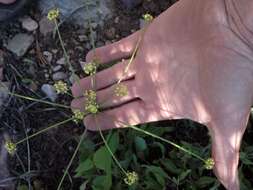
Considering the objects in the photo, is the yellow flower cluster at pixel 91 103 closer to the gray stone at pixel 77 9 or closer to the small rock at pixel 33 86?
the small rock at pixel 33 86

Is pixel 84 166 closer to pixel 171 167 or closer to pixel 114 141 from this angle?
pixel 114 141

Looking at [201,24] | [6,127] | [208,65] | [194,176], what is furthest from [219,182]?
[6,127]

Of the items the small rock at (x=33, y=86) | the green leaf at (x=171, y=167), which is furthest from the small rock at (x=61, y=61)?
the green leaf at (x=171, y=167)

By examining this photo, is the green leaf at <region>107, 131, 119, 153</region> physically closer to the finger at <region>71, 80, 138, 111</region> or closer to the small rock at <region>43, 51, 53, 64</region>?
the finger at <region>71, 80, 138, 111</region>

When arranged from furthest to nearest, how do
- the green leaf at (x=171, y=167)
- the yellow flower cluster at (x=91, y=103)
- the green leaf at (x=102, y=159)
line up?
the green leaf at (x=171, y=167)
the green leaf at (x=102, y=159)
the yellow flower cluster at (x=91, y=103)

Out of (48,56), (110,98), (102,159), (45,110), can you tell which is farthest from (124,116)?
(48,56)

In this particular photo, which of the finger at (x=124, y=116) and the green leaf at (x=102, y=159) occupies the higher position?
the finger at (x=124, y=116)
